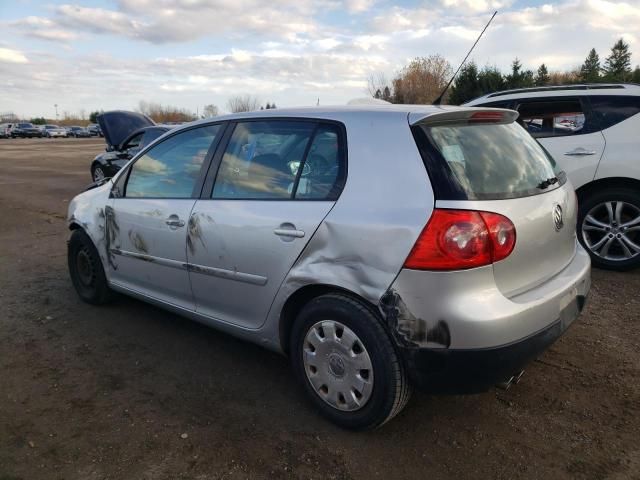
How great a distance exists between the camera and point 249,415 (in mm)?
2893

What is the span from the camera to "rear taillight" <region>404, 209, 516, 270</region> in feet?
7.45

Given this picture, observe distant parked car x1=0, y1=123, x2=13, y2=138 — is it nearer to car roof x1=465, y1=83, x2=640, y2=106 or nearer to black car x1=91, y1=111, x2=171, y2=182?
black car x1=91, y1=111, x2=171, y2=182

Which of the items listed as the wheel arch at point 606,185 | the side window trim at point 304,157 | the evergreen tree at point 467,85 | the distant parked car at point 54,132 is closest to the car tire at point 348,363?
the side window trim at point 304,157

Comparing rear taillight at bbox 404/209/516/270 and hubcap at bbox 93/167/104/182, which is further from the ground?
rear taillight at bbox 404/209/516/270

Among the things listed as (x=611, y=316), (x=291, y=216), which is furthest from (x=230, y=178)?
(x=611, y=316)

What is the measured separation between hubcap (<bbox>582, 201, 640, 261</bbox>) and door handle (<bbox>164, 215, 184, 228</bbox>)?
13.0 ft

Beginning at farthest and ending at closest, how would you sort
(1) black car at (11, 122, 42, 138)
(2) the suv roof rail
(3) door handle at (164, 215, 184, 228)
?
1. (1) black car at (11, 122, 42, 138)
2. (2) the suv roof rail
3. (3) door handle at (164, 215, 184, 228)

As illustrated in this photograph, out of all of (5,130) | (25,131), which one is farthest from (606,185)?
(5,130)

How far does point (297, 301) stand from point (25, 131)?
64004 millimetres

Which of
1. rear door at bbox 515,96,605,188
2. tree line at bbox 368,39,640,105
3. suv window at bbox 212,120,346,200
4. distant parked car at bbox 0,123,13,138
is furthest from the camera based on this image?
distant parked car at bbox 0,123,13,138

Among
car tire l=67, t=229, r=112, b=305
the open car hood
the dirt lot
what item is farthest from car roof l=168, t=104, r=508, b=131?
the open car hood

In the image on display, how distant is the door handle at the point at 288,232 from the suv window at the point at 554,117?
3.83 metres

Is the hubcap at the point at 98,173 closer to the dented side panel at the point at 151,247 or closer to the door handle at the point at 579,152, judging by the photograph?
the dented side panel at the point at 151,247

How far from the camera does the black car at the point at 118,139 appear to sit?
10.8 m
